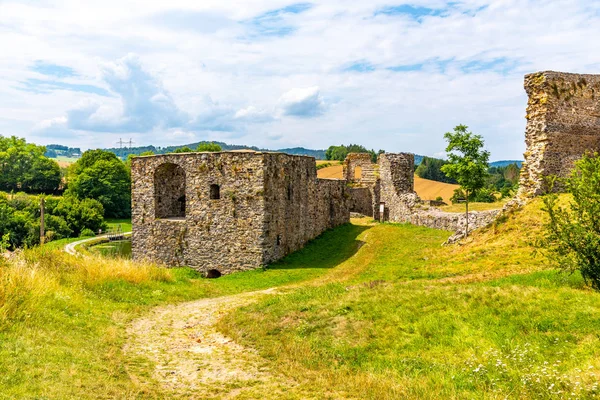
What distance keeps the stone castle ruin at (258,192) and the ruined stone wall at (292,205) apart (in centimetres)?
5

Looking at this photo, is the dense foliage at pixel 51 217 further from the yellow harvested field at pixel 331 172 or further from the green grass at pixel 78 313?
the green grass at pixel 78 313

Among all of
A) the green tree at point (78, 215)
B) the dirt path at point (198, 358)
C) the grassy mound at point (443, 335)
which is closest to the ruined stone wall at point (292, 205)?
the grassy mound at point (443, 335)

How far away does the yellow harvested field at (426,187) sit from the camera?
68.8 m

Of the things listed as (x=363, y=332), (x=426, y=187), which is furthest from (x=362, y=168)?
(x=426, y=187)

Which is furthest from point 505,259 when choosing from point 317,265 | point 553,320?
point 317,265

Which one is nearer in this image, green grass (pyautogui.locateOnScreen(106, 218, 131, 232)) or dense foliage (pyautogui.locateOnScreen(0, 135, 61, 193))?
Answer: green grass (pyautogui.locateOnScreen(106, 218, 131, 232))

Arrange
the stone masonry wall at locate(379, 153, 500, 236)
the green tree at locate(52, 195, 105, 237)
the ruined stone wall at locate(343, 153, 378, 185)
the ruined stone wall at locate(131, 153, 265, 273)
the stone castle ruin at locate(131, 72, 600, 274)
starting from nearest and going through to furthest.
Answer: the stone castle ruin at locate(131, 72, 600, 274), the ruined stone wall at locate(131, 153, 265, 273), the stone masonry wall at locate(379, 153, 500, 236), the ruined stone wall at locate(343, 153, 378, 185), the green tree at locate(52, 195, 105, 237)

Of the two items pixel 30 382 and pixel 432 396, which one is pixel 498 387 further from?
pixel 30 382

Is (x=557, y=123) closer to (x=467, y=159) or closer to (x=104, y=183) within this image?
(x=467, y=159)

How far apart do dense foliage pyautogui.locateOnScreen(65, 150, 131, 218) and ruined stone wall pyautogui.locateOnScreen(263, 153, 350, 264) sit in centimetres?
4751

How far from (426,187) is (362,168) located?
38356mm

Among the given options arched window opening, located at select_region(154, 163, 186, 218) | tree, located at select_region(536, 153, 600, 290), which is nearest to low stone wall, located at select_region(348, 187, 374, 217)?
arched window opening, located at select_region(154, 163, 186, 218)

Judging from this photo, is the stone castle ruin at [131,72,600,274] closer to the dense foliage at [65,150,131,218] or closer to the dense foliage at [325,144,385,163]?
the dense foliage at [65,150,131,218]

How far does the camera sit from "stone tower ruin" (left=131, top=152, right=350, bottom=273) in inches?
917
